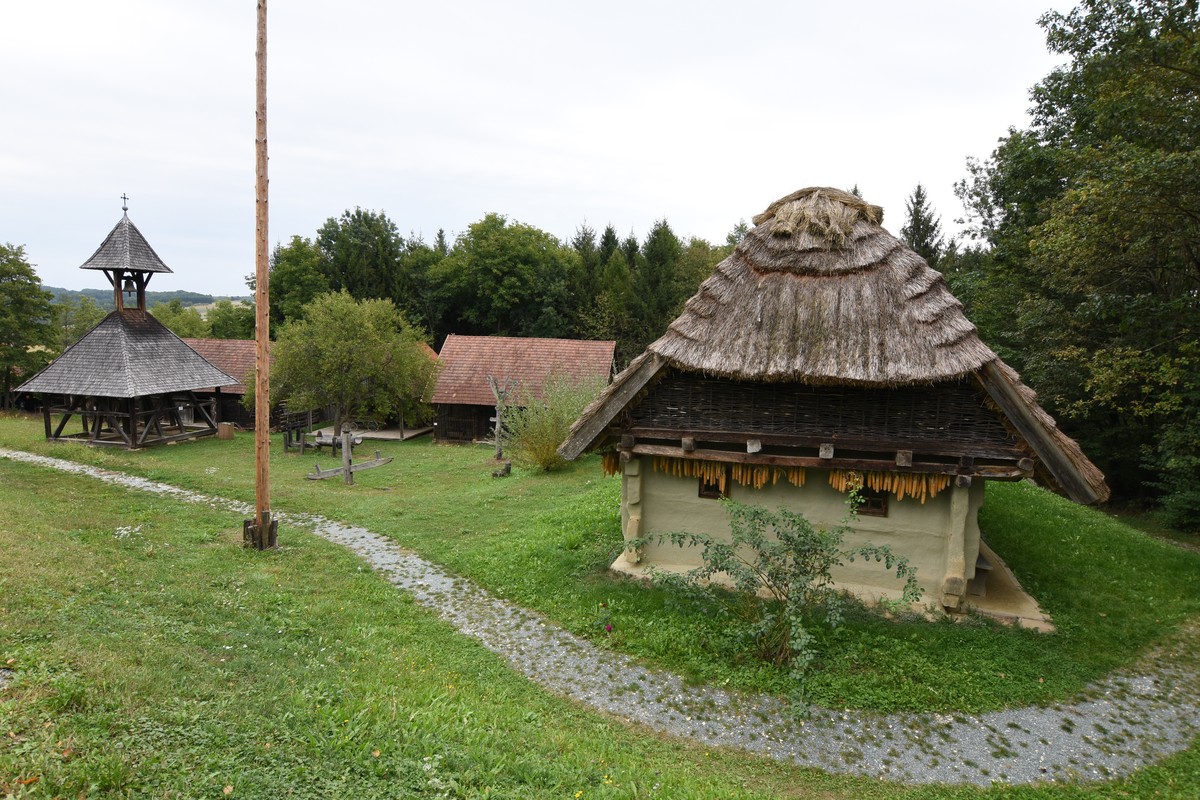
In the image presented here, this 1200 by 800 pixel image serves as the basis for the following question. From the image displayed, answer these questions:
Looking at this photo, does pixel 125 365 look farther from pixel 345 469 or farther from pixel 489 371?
pixel 489 371

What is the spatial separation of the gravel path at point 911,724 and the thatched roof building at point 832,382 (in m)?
2.50

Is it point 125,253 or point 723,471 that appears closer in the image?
point 723,471

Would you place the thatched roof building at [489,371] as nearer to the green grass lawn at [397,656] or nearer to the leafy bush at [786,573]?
the green grass lawn at [397,656]

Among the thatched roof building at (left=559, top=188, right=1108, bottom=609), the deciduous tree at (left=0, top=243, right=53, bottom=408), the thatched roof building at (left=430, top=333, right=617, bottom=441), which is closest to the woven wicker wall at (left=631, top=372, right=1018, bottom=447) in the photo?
the thatched roof building at (left=559, top=188, right=1108, bottom=609)

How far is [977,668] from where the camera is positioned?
786 cm

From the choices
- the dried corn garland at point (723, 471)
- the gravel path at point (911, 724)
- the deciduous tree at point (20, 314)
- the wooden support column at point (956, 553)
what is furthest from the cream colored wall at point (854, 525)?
the deciduous tree at point (20, 314)

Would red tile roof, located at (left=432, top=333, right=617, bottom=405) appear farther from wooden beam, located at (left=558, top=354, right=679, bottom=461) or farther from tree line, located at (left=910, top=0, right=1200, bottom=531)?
wooden beam, located at (left=558, top=354, right=679, bottom=461)

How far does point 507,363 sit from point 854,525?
22.2 metres

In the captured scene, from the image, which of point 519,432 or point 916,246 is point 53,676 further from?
point 916,246

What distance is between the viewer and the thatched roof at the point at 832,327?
28.3 feet

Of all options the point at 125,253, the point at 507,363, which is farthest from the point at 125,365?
the point at 507,363

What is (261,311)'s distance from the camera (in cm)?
1132

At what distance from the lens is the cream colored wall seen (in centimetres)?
926

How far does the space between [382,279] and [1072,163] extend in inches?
1555
